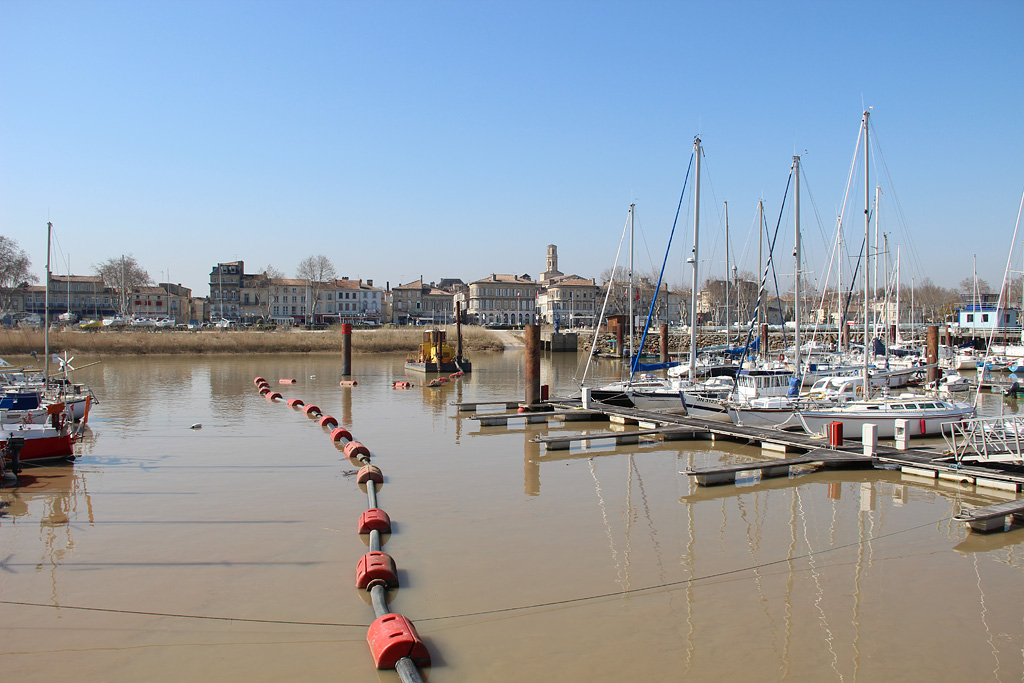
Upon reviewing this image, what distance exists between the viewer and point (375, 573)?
1088 cm

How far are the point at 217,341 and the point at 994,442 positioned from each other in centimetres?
7587

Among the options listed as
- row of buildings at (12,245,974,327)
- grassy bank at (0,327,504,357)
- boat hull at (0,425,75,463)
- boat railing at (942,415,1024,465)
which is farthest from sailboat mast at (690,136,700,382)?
row of buildings at (12,245,974,327)

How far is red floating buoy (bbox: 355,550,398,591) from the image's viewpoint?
428 inches

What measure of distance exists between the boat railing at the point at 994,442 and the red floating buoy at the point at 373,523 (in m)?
14.0

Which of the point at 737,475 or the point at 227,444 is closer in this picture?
the point at 737,475

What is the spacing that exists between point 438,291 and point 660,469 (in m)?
143

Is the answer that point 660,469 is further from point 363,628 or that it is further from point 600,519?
point 363,628

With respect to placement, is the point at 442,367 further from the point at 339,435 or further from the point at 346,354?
the point at 339,435

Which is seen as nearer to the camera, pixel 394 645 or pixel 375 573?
pixel 394 645

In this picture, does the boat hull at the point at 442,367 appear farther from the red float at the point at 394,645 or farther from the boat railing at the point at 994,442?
the red float at the point at 394,645

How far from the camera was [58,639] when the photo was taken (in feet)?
30.9

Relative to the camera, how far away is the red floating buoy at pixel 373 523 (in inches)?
537

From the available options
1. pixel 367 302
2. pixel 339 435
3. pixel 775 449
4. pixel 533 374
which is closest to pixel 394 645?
pixel 339 435

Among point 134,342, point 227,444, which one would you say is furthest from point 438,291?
point 227,444
